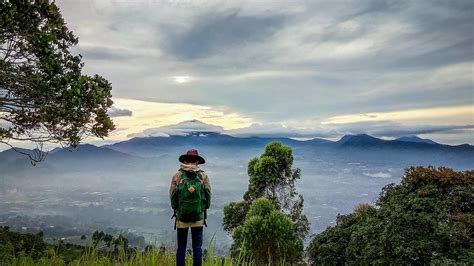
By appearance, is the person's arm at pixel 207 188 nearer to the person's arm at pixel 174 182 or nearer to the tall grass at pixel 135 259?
the person's arm at pixel 174 182

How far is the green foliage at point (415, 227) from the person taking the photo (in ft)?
50.0

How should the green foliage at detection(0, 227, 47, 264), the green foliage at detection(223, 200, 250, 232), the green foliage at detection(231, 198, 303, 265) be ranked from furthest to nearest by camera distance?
the green foliage at detection(223, 200, 250, 232) → the green foliage at detection(231, 198, 303, 265) → the green foliage at detection(0, 227, 47, 264)

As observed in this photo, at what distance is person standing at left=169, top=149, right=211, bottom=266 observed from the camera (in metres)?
8.54

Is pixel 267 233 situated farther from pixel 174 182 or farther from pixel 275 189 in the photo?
pixel 174 182

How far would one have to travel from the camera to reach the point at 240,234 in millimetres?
24062

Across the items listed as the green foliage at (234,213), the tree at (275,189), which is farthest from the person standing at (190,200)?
the green foliage at (234,213)

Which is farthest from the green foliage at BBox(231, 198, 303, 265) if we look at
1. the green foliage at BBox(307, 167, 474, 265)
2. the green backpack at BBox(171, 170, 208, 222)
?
the green backpack at BBox(171, 170, 208, 222)

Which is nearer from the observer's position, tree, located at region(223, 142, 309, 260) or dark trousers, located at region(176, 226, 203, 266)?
dark trousers, located at region(176, 226, 203, 266)

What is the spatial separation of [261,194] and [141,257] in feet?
66.8

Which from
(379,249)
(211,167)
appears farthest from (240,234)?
(211,167)

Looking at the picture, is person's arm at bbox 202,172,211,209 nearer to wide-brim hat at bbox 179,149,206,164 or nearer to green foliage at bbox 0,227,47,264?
wide-brim hat at bbox 179,149,206,164

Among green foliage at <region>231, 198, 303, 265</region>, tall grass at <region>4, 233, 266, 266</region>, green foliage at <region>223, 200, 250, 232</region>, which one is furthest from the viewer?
green foliage at <region>223, 200, 250, 232</region>

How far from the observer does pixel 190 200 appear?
8531 mm

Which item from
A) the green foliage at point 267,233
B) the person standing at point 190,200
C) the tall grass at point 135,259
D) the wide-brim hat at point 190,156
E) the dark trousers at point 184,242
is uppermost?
the wide-brim hat at point 190,156
